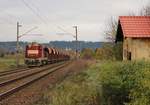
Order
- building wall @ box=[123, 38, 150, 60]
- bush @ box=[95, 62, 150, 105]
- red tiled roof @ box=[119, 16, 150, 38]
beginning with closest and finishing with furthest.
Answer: bush @ box=[95, 62, 150, 105] < red tiled roof @ box=[119, 16, 150, 38] < building wall @ box=[123, 38, 150, 60]

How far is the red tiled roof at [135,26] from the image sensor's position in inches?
1102

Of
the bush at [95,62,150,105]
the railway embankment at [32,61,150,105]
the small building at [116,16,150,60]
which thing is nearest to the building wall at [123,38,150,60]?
the small building at [116,16,150,60]

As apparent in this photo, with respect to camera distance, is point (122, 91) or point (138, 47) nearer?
point (122, 91)

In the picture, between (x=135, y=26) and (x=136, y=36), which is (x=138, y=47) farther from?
(x=135, y=26)

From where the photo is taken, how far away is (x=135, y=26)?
94.7ft

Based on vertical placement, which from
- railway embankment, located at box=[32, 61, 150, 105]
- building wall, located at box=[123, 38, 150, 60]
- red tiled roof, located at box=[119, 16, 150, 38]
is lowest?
railway embankment, located at box=[32, 61, 150, 105]

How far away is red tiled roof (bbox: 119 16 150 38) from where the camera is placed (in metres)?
28.0

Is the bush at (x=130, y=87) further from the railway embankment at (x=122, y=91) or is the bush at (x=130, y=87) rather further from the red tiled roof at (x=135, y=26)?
the red tiled roof at (x=135, y=26)

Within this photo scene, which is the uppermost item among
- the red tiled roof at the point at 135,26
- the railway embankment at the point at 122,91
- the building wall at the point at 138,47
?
the red tiled roof at the point at 135,26

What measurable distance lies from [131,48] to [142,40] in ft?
2.83

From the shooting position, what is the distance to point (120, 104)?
13039 millimetres

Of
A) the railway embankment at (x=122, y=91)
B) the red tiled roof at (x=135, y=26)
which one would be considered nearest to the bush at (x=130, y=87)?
the railway embankment at (x=122, y=91)

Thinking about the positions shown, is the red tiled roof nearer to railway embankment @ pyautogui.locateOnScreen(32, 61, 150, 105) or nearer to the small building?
the small building

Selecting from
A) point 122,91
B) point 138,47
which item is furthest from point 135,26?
point 122,91
